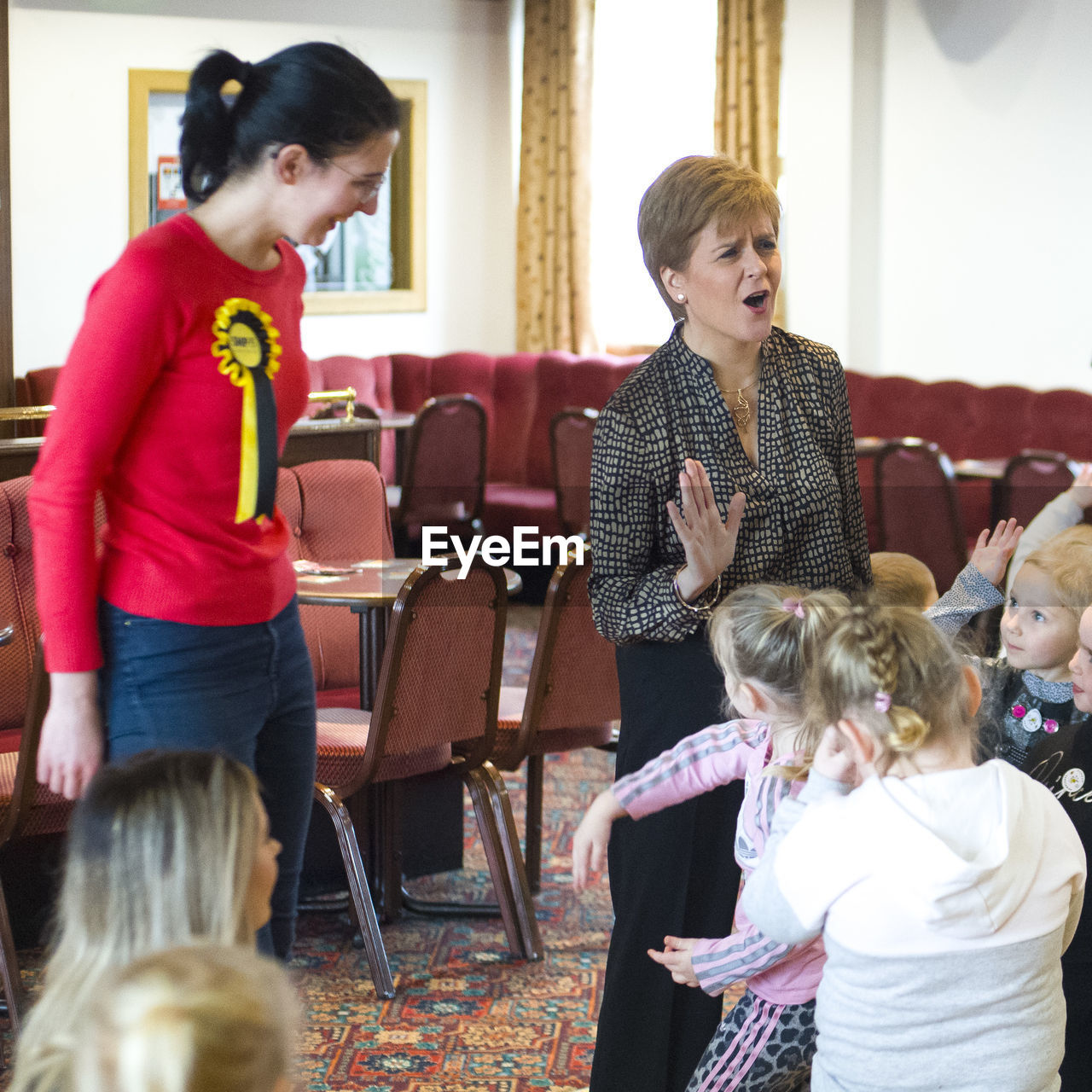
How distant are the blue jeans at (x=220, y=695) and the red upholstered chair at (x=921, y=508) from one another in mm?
3925

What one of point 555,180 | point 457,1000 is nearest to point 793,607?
point 457,1000

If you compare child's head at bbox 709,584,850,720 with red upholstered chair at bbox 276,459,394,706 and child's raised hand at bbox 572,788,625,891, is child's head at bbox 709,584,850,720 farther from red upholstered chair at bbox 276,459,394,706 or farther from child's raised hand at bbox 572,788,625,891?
red upholstered chair at bbox 276,459,394,706

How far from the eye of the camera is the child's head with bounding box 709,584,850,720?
5.78ft

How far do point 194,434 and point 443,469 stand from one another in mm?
5857

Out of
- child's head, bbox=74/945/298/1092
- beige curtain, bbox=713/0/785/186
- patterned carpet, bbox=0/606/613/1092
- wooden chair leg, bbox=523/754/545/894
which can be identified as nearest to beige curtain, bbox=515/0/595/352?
beige curtain, bbox=713/0/785/186

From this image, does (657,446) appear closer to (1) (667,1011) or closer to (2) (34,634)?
(1) (667,1011)

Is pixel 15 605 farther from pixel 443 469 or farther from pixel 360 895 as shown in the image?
pixel 443 469

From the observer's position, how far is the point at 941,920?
1421 millimetres

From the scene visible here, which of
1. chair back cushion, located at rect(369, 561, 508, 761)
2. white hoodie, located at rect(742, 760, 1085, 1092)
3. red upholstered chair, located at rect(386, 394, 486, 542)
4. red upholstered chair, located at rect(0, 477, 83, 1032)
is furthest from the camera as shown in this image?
red upholstered chair, located at rect(386, 394, 486, 542)

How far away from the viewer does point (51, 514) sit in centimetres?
160

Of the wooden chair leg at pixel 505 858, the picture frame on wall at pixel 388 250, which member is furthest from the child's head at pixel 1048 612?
the picture frame on wall at pixel 388 250

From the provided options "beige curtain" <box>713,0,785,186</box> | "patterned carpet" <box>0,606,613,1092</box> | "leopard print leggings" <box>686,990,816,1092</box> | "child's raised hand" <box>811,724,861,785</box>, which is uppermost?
"beige curtain" <box>713,0,785,186</box>

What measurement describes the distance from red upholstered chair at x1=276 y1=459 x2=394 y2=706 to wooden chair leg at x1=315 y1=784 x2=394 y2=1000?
2.36ft

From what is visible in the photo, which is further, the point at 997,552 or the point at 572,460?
the point at 572,460
